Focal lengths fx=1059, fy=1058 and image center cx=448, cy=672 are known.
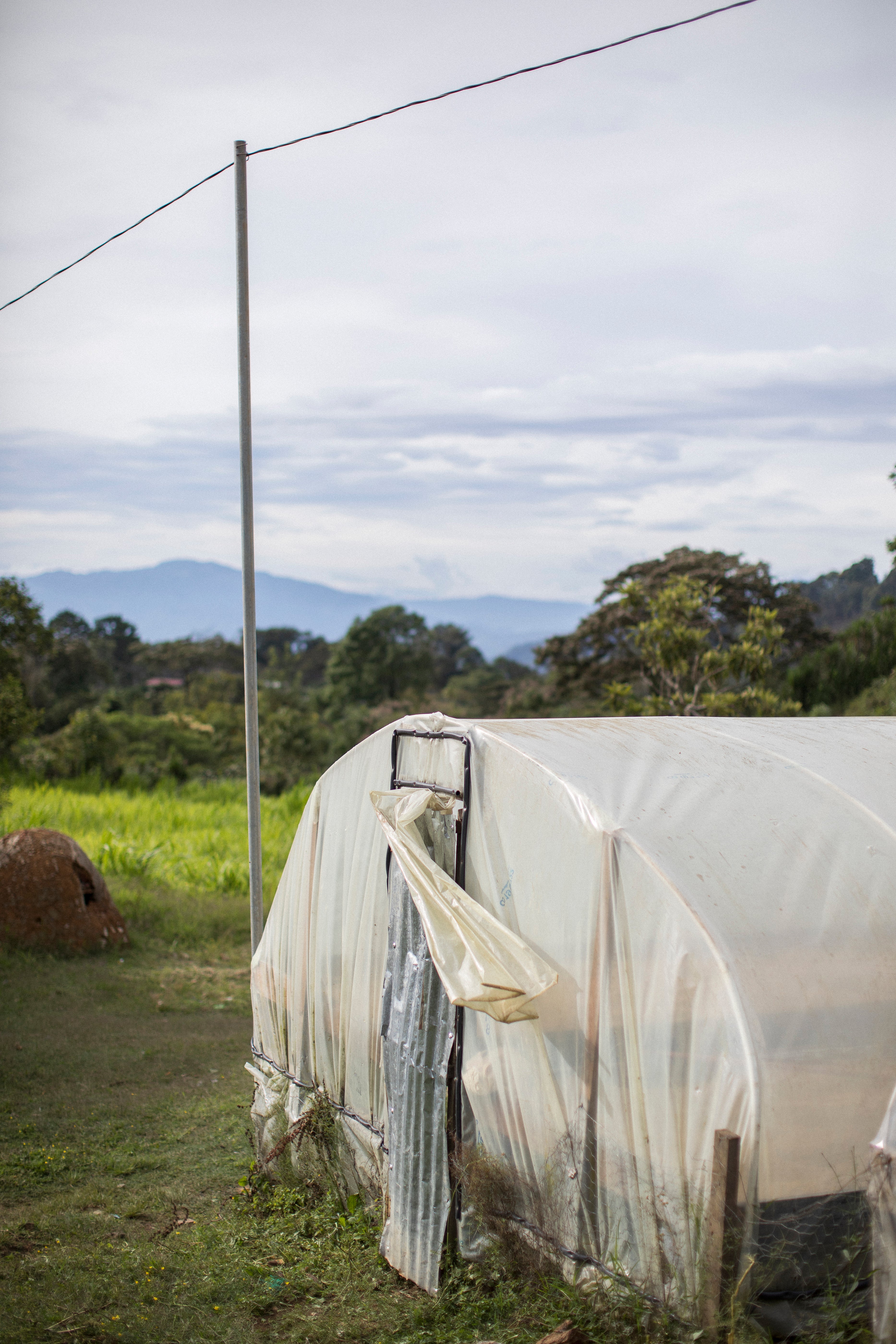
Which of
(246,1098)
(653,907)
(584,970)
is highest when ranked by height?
(653,907)

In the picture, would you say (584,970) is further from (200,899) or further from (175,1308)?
(200,899)

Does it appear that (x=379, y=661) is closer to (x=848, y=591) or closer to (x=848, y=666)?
(x=848, y=666)

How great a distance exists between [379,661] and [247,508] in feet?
83.7

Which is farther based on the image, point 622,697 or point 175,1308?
point 622,697

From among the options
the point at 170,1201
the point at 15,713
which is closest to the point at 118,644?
the point at 15,713

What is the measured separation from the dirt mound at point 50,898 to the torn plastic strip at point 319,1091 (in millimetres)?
4828

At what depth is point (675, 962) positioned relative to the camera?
3.51 meters

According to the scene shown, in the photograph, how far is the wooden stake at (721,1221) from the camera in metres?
3.23

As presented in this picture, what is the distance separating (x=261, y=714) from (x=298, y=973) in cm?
1764

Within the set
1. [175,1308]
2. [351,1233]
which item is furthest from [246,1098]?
[175,1308]

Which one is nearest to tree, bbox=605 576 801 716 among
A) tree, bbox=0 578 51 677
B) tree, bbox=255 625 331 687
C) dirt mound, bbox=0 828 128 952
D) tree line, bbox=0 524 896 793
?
tree line, bbox=0 524 896 793

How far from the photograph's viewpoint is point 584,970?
12.7 ft

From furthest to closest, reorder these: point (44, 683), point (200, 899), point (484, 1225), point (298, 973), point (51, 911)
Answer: point (44, 683), point (200, 899), point (51, 911), point (298, 973), point (484, 1225)

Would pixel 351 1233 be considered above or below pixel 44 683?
below
